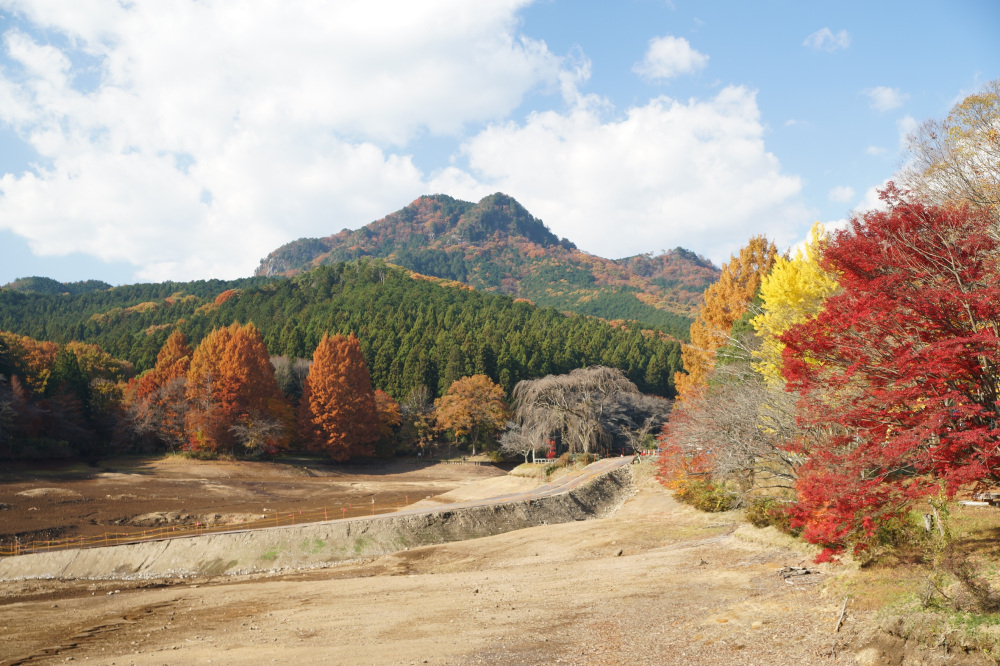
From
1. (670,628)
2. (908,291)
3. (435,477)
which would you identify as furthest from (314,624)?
(435,477)

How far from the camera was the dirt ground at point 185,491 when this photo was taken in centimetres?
3553

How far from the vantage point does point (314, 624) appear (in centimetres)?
1562

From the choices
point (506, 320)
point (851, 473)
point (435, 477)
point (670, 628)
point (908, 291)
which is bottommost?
point (435, 477)

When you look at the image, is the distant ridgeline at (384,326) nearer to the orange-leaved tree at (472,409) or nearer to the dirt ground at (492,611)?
the orange-leaved tree at (472,409)

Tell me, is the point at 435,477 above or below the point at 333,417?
below

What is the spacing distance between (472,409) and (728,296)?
32347 millimetres

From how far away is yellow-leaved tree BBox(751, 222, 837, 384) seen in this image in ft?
77.0

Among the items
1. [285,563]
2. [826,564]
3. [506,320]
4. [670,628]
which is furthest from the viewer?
[506,320]

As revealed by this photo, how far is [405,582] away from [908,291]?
1695 cm

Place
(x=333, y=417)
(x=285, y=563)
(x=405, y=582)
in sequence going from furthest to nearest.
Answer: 1. (x=333, y=417)
2. (x=285, y=563)
3. (x=405, y=582)

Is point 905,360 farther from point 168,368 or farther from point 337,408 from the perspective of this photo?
point 168,368

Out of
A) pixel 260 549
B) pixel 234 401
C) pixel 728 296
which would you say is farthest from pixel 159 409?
pixel 728 296

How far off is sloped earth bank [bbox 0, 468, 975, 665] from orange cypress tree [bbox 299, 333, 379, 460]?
38753 millimetres

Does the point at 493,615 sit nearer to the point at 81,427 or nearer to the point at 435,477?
the point at 435,477
